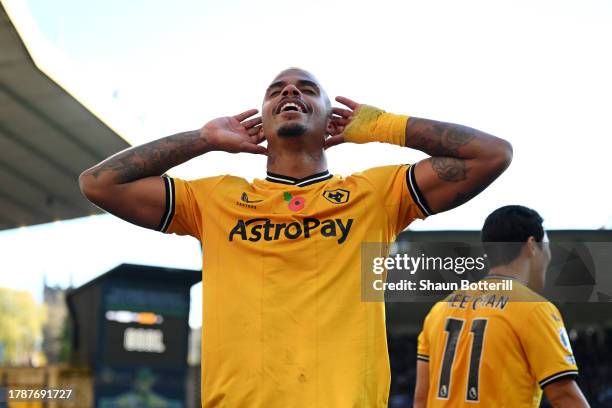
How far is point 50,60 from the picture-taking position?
10.8 metres

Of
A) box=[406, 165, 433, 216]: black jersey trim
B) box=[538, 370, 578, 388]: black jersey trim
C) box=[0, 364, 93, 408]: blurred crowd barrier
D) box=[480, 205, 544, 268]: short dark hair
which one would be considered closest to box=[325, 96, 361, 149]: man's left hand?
box=[406, 165, 433, 216]: black jersey trim

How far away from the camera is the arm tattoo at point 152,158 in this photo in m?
3.22

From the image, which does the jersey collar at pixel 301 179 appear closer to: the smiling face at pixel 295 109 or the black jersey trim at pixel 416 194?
the smiling face at pixel 295 109

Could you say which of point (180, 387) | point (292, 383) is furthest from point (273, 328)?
point (180, 387)

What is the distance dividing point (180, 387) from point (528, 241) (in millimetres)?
11707

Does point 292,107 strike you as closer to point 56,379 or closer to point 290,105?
point 290,105

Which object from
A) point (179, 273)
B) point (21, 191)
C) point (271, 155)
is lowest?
point (271, 155)

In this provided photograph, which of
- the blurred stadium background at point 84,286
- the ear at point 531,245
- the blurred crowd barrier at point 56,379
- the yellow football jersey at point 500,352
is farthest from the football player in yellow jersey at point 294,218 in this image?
the blurred crowd barrier at point 56,379

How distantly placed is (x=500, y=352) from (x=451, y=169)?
1301 millimetres

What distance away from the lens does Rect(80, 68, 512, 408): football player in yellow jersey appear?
276 cm

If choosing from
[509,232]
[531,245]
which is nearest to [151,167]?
[509,232]

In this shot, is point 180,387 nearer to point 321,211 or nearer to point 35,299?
point 321,211

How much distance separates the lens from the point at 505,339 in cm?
373

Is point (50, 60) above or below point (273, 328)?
above
